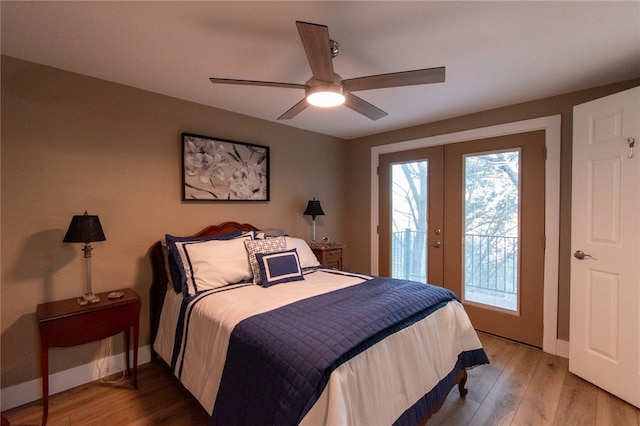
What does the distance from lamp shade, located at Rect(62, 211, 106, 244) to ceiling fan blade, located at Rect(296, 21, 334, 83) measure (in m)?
1.74

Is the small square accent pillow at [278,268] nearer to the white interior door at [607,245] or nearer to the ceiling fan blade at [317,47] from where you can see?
the ceiling fan blade at [317,47]

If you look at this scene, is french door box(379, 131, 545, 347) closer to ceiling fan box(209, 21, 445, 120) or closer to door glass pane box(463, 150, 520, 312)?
door glass pane box(463, 150, 520, 312)

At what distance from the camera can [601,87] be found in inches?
94.3

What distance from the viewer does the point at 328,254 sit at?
345 centimetres

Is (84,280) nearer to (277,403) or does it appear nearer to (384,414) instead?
(277,403)

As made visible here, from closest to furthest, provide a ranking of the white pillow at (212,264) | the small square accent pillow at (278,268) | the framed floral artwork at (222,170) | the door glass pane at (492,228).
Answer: the white pillow at (212,264), the small square accent pillow at (278,268), the framed floral artwork at (222,170), the door glass pane at (492,228)

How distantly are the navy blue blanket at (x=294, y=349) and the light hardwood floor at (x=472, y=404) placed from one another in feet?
2.26

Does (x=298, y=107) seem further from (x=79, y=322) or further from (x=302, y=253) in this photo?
(x=79, y=322)

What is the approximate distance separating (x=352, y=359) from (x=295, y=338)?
27 cm

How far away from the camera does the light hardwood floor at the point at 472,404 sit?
6.01 ft

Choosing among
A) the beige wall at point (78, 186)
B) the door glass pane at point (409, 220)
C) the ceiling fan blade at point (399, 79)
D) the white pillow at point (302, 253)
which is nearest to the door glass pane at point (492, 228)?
the door glass pane at point (409, 220)

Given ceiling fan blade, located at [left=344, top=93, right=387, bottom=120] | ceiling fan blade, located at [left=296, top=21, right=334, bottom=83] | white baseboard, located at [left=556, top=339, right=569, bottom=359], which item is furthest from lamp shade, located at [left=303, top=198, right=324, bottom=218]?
white baseboard, located at [left=556, top=339, right=569, bottom=359]

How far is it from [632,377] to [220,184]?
3.49m

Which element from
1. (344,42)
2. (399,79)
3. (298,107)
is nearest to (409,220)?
(298,107)
